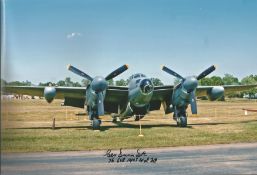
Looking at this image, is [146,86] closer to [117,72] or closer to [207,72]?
[117,72]

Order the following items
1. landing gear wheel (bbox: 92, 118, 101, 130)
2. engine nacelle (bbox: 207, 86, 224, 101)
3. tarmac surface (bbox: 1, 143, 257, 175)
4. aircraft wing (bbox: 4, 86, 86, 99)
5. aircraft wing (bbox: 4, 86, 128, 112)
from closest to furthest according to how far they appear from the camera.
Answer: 1. tarmac surface (bbox: 1, 143, 257, 175)
2. landing gear wheel (bbox: 92, 118, 101, 130)
3. aircraft wing (bbox: 4, 86, 86, 99)
4. aircraft wing (bbox: 4, 86, 128, 112)
5. engine nacelle (bbox: 207, 86, 224, 101)

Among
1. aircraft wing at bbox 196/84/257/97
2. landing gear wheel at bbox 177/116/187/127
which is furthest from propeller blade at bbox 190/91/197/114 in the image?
aircraft wing at bbox 196/84/257/97

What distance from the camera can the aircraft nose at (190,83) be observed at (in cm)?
2838

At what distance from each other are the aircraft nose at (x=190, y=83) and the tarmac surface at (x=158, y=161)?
11.1 metres

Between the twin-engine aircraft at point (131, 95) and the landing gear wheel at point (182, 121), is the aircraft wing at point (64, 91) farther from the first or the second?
the landing gear wheel at point (182, 121)

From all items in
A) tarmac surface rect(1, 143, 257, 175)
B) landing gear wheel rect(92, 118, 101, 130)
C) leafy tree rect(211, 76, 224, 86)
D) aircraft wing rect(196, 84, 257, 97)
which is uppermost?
leafy tree rect(211, 76, 224, 86)

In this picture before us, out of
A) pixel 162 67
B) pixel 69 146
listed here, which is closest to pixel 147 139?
pixel 69 146

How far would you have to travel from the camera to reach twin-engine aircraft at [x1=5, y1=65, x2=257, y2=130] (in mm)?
27500

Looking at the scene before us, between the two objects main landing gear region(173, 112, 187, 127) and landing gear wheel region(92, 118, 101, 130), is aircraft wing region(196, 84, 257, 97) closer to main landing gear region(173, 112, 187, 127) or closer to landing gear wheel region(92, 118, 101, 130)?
main landing gear region(173, 112, 187, 127)

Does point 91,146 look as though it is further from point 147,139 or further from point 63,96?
point 63,96

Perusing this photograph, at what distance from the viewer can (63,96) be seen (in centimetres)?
3306

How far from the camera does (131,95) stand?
30281 millimetres
